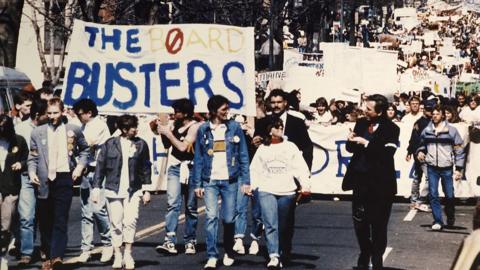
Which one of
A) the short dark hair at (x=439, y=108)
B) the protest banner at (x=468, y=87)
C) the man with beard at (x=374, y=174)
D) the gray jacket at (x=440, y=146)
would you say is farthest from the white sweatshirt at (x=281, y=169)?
the protest banner at (x=468, y=87)

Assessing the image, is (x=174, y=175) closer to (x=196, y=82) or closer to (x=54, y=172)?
(x=196, y=82)

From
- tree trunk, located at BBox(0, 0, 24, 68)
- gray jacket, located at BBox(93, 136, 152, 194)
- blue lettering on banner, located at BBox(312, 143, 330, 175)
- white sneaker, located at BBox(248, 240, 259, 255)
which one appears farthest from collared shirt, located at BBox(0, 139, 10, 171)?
tree trunk, located at BBox(0, 0, 24, 68)

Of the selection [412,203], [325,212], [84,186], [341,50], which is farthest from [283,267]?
[341,50]

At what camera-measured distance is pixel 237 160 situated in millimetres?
13156

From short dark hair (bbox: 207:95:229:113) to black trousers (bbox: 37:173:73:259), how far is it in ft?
5.06

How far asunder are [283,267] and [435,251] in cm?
238

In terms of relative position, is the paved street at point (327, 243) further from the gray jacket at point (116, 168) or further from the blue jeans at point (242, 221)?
the gray jacket at point (116, 168)

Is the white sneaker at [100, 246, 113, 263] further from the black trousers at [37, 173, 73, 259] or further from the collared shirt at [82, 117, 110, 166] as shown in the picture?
the collared shirt at [82, 117, 110, 166]

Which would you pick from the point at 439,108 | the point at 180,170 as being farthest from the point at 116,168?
the point at 439,108

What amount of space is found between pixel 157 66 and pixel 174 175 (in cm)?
126

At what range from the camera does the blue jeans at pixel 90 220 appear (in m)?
13.2

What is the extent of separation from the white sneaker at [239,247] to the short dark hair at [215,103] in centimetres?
179

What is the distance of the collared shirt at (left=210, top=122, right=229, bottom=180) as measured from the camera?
13.0 m

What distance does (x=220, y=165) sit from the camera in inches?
514
